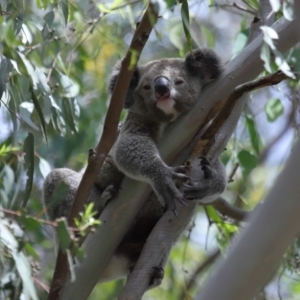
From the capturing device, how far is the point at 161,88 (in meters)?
2.95

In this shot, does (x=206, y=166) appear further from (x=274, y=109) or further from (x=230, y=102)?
(x=274, y=109)

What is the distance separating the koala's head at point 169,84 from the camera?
289 cm

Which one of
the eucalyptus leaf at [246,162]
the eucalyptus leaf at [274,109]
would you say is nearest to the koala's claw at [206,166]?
the eucalyptus leaf at [246,162]

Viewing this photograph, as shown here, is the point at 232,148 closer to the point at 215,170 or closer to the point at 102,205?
the point at 215,170

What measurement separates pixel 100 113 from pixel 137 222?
3.70 ft

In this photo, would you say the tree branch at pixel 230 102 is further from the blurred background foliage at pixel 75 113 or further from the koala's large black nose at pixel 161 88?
the koala's large black nose at pixel 161 88

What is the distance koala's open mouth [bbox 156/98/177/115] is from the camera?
2.87m

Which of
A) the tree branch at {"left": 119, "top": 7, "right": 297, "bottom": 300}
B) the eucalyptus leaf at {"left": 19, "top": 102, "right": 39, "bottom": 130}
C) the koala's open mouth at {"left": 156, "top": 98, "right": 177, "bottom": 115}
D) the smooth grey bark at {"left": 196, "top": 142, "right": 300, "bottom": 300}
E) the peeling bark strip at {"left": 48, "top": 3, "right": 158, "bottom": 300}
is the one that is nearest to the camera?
the smooth grey bark at {"left": 196, "top": 142, "right": 300, "bottom": 300}

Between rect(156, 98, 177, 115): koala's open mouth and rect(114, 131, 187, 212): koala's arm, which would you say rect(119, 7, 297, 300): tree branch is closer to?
rect(114, 131, 187, 212): koala's arm

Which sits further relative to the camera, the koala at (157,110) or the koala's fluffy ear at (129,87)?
the koala's fluffy ear at (129,87)

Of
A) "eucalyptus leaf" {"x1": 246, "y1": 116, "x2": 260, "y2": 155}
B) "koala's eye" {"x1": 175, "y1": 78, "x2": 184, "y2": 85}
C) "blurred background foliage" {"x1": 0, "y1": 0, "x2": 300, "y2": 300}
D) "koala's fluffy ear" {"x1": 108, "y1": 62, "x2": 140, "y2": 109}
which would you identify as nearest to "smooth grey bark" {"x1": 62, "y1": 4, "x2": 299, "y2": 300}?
"blurred background foliage" {"x1": 0, "y1": 0, "x2": 300, "y2": 300}

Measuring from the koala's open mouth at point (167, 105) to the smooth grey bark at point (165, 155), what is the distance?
17 cm

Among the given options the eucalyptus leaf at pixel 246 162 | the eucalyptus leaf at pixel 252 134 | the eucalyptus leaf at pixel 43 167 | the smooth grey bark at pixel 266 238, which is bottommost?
the eucalyptus leaf at pixel 43 167

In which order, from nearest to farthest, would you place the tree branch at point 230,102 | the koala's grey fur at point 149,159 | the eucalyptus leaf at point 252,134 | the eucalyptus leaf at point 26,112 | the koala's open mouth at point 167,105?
the tree branch at point 230,102, the eucalyptus leaf at point 26,112, the koala's grey fur at point 149,159, the koala's open mouth at point 167,105, the eucalyptus leaf at point 252,134
